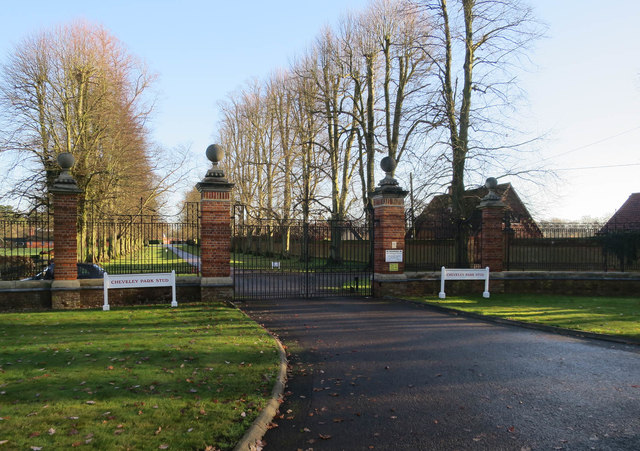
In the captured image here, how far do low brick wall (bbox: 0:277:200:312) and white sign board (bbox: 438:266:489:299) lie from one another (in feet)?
24.3

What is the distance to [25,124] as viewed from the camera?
19.8m

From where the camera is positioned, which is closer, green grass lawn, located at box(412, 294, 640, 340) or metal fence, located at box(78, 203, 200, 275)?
green grass lawn, located at box(412, 294, 640, 340)

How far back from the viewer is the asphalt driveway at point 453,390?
4137 millimetres

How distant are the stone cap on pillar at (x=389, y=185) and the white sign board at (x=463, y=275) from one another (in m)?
2.76

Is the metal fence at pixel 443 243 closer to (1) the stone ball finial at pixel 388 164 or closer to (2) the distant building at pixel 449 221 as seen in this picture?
(2) the distant building at pixel 449 221

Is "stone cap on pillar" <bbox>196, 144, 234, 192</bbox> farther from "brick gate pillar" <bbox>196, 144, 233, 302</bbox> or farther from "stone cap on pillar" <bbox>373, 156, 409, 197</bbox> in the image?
"stone cap on pillar" <bbox>373, 156, 409, 197</bbox>

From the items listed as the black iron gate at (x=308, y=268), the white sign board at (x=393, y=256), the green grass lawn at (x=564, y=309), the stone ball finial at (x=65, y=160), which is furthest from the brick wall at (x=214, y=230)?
the green grass lawn at (x=564, y=309)

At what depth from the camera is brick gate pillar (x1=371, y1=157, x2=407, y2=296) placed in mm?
13500

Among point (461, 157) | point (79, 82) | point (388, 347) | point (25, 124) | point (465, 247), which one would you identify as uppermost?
point (79, 82)

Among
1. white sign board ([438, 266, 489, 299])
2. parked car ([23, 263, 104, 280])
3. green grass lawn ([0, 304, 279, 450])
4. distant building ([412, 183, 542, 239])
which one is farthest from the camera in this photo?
distant building ([412, 183, 542, 239])

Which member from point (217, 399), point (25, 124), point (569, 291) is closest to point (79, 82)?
point (25, 124)

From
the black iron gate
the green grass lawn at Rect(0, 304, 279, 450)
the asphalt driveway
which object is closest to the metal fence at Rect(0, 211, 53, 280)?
the green grass lawn at Rect(0, 304, 279, 450)

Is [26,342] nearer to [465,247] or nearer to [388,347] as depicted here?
[388,347]

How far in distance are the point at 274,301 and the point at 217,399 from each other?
847 cm
